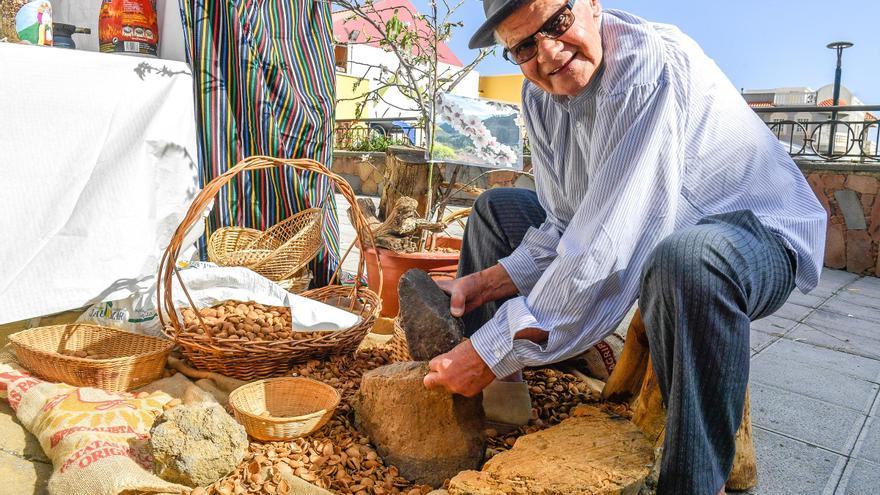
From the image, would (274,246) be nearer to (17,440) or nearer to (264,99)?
(264,99)

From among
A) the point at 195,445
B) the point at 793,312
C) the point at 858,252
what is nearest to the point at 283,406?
the point at 195,445

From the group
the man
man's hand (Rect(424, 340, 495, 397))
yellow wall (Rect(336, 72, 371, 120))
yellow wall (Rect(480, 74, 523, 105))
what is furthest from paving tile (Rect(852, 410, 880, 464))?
yellow wall (Rect(480, 74, 523, 105))

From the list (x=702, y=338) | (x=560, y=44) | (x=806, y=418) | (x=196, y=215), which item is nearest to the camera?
(x=702, y=338)

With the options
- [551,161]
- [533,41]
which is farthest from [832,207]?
[533,41]

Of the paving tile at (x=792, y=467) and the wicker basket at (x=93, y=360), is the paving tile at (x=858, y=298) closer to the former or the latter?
the paving tile at (x=792, y=467)

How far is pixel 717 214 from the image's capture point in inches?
69.7

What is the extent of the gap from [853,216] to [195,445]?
6.43m

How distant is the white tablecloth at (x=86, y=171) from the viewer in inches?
82.6

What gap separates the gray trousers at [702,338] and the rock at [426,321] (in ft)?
2.06

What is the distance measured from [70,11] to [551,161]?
8.75 feet

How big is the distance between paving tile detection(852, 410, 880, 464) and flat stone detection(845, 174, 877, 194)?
4428mm

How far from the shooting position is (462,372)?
1.71 m

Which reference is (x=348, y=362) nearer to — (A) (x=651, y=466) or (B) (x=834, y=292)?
(A) (x=651, y=466)

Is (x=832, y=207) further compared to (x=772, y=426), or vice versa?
(x=832, y=207)
